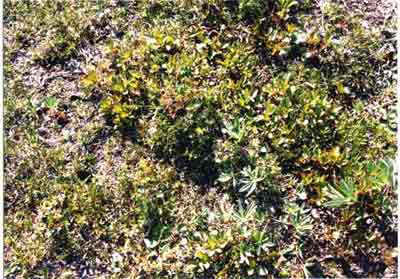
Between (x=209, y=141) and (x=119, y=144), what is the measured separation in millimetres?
658

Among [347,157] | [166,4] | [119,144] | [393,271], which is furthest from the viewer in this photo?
[166,4]

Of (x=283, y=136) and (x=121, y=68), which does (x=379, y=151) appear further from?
(x=121, y=68)

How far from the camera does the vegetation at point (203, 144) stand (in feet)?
11.6

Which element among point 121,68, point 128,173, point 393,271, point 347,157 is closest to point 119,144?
point 128,173

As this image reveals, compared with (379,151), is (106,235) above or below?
below

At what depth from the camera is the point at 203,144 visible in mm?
3857

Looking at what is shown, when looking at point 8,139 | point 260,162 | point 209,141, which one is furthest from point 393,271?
point 8,139

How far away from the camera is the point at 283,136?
3766 mm

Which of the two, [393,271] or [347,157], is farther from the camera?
[347,157]

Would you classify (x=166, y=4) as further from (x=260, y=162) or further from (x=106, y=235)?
(x=106, y=235)

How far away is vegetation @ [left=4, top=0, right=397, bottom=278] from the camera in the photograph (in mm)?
3543

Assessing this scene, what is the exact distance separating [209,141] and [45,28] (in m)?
1.69

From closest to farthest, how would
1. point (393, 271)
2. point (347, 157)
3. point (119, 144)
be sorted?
point (393, 271) → point (347, 157) → point (119, 144)

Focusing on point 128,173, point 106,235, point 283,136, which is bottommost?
point 106,235
